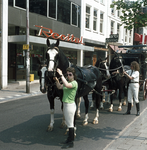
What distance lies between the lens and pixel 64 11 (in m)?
21.7

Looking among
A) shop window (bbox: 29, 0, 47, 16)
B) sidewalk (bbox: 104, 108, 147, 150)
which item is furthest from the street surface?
shop window (bbox: 29, 0, 47, 16)

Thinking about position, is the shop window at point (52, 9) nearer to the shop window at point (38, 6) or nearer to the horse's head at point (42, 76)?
the shop window at point (38, 6)

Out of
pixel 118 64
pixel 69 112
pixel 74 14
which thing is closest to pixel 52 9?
pixel 74 14

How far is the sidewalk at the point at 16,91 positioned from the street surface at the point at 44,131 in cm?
348

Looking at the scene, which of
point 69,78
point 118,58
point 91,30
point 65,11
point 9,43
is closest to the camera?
point 69,78

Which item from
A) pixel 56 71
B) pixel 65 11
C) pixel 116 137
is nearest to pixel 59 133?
pixel 116 137

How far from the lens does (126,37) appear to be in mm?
36906

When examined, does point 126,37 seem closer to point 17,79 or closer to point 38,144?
point 17,79

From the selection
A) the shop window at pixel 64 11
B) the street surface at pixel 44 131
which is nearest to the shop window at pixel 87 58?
the shop window at pixel 64 11

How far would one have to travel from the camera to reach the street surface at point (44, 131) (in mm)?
4762

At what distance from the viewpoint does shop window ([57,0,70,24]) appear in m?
21.0

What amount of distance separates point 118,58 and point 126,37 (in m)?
30.2

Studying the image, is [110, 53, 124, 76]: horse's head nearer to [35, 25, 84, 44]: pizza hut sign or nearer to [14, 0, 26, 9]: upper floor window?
[35, 25, 84, 44]: pizza hut sign

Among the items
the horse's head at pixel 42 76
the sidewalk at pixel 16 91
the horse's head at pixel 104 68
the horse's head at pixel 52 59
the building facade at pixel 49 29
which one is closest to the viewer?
the horse's head at pixel 52 59
